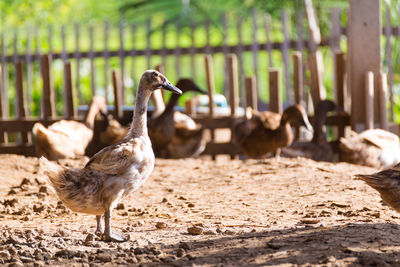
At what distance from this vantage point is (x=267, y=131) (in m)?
9.25

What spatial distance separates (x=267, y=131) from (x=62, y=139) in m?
3.01

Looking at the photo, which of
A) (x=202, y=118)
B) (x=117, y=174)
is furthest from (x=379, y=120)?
(x=117, y=174)

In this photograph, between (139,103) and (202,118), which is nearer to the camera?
(139,103)

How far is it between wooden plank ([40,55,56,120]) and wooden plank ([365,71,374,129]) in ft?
16.6

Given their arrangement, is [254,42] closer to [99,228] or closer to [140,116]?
[140,116]

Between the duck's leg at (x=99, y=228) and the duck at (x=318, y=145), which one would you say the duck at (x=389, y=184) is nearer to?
the duck's leg at (x=99, y=228)

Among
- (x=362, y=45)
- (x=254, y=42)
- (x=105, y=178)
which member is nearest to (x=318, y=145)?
(x=362, y=45)

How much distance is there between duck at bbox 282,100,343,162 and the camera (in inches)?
356

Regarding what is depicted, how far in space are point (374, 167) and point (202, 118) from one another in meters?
2.98

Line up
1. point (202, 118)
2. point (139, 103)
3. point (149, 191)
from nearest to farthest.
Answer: point (139, 103) → point (149, 191) → point (202, 118)

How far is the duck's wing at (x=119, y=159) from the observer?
179 inches

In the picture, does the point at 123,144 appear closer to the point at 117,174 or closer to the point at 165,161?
the point at 117,174

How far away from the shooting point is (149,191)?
669 centimetres

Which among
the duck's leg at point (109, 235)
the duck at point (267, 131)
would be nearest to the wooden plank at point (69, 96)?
the duck at point (267, 131)
